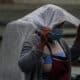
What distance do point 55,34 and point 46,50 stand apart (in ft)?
0.56

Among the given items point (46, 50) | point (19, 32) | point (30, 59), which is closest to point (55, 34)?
point (46, 50)

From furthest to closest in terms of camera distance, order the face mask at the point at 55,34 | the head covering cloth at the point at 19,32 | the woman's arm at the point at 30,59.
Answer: the head covering cloth at the point at 19,32 → the face mask at the point at 55,34 → the woman's arm at the point at 30,59

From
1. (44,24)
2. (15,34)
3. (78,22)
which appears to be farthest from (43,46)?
(15,34)

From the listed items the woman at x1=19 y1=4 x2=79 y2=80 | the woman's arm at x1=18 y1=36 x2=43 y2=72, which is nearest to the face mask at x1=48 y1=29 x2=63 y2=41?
the woman at x1=19 y1=4 x2=79 y2=80

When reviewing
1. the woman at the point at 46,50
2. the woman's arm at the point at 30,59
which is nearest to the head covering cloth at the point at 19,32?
the woman at the point at 46,50

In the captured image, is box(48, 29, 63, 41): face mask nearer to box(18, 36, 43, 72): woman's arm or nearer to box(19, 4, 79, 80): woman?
box(19, 4, 79, 80): woman

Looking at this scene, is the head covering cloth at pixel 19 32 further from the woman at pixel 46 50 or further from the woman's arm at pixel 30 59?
the woman's arm at pixel 30 59

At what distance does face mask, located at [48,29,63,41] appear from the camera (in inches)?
168

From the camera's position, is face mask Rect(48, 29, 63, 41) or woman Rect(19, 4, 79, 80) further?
face mask Rect(48, 29, 63, 41)

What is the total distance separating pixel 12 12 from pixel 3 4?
2.37 feet

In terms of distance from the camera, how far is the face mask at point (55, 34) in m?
4.27

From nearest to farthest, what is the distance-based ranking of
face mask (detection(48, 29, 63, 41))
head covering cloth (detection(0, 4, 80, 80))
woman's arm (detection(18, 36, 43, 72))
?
woman's arm (detection(18, 36, 43, 72)) → face mask (detection(48, 29, 63, 41)) → head covering cloth (detection(0, 4, 80, 80))

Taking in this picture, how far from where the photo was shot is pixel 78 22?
4.57m

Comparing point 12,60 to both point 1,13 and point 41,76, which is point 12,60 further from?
point 1,13
